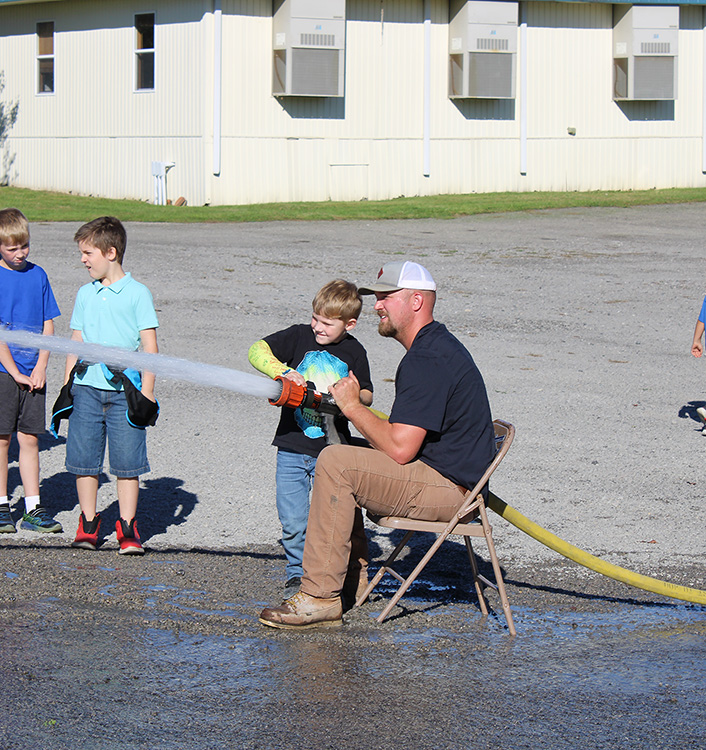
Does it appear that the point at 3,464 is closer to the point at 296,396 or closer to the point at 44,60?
the point at 296,396

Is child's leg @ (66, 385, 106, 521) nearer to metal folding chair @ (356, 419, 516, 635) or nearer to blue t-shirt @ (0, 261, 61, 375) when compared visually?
blue t-shirt @ (0, 261, 61, 375)

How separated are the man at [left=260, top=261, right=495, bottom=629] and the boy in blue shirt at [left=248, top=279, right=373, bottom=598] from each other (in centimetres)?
31

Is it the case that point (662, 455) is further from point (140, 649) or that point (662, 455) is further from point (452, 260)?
point (452, 260)

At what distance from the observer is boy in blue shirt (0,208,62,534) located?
20.7 feet

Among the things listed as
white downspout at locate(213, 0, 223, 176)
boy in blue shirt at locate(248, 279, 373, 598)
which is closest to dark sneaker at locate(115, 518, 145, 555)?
boy in blue shirt at locate(248, 279, 373, 598)

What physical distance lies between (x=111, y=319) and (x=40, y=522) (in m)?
1.34

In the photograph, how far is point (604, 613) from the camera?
17.6 ft

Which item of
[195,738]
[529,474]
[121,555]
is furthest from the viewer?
[529,474]

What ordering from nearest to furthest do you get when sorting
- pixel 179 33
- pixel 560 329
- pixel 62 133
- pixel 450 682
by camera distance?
pixel 450 682, pixel 560 329, pixel 179 33, pixel 62 133

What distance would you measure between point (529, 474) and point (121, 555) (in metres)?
3.04

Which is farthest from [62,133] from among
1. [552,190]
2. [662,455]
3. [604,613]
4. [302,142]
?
[604,613]

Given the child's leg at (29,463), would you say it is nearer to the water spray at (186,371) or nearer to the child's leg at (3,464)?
the child's leg at (3,464)

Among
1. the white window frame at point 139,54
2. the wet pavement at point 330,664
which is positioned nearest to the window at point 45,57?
the white window frame at point 139,54

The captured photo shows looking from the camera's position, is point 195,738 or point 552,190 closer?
point 195,738
